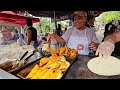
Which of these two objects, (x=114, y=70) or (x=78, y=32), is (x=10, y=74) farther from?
(x=78, y=32)

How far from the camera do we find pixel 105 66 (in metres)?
1.16

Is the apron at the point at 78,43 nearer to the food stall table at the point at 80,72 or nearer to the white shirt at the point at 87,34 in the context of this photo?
the white shirt at the point at 87,34

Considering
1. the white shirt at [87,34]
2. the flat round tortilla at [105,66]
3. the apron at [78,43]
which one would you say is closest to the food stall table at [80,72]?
the flat round tortilla at [105,66]

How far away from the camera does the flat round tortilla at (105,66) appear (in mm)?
1059

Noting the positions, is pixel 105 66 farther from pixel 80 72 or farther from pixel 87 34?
pixel 87 34

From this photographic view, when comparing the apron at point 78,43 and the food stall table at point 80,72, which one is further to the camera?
the apron at point 78,43

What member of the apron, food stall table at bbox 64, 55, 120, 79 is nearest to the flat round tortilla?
food stall table at bbox 64, 55, 120, 79

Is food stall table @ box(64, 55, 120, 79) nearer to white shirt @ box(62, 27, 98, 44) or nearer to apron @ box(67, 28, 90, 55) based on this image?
apron @ box(67, 28, 90, 55)

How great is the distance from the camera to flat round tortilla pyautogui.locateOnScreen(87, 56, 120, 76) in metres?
1.06

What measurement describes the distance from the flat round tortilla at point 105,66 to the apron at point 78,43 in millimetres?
871

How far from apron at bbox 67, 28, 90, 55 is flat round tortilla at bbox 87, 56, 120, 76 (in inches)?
34.3

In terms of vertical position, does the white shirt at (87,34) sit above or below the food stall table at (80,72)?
above

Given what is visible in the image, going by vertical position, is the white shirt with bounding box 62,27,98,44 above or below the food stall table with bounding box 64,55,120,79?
above
